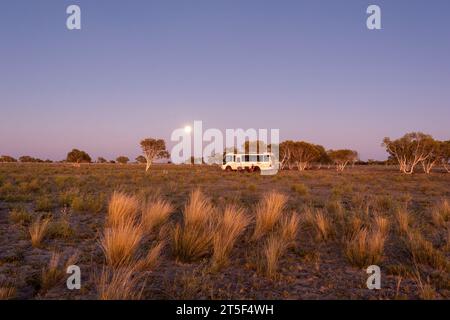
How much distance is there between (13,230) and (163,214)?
3.08 m

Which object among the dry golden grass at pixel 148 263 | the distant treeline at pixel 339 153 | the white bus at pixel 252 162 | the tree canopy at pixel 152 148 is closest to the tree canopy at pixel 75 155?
the distant treeline at pixel 339 153

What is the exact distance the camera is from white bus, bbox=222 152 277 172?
41656 mm

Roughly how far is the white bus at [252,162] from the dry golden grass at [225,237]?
34157 millimetres

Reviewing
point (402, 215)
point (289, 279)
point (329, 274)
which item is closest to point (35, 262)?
point (289, 279)

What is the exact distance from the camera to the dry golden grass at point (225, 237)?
5246mm

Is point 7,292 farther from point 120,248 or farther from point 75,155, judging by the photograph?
point 75,155

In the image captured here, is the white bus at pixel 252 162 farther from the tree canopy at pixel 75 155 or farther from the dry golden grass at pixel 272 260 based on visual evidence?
the tree canopy at pixel 75 155

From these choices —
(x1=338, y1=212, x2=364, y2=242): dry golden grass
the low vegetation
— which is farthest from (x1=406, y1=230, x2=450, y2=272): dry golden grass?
(x1=338, y1=212, x2=364, y2=242): dry golden grass

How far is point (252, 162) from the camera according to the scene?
42312 mm

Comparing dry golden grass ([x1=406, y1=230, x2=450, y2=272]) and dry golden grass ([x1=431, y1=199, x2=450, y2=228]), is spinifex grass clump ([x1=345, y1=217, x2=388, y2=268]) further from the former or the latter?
dry golden grass ([x1=431, y1=199, x2=450, y2=228])

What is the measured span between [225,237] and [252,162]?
36480mm

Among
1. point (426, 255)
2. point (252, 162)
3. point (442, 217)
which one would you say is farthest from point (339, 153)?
point (426, 255)
